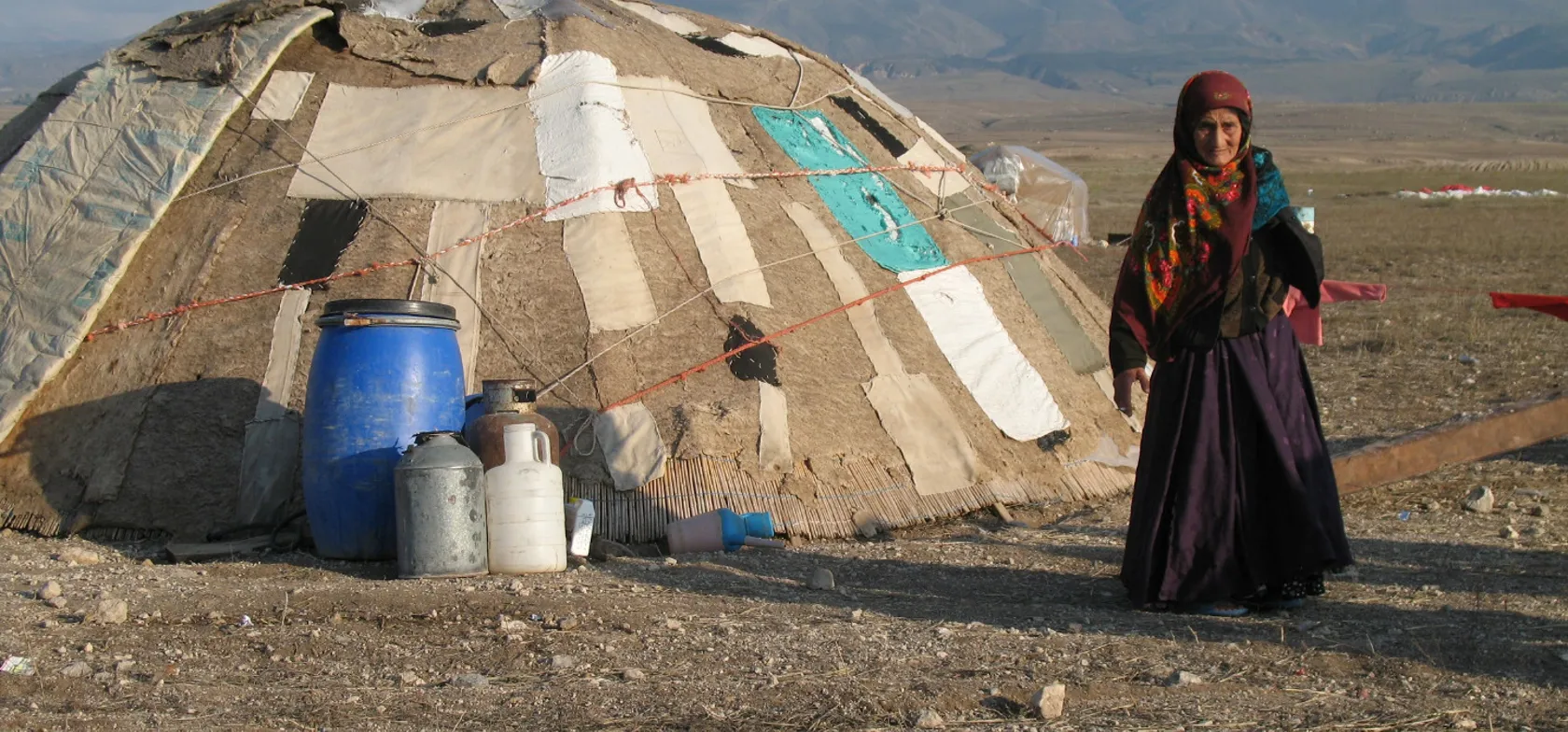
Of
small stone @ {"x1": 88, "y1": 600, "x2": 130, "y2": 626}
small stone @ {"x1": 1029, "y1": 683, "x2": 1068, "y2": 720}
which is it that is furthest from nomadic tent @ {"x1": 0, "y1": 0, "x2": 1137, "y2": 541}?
small stone @ {"x1": 1029, "y1": 683, "x2": 1068, "y2": 720}

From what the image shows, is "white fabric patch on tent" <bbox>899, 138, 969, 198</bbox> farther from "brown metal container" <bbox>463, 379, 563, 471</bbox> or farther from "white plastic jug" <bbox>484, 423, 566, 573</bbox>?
"white plastic jug" <bbox>484, 423, 566, 573</bbox>

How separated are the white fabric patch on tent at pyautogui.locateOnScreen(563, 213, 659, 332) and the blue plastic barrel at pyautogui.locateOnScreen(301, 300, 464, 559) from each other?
95 cm

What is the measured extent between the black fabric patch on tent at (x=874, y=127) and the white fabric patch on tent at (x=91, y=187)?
252cm

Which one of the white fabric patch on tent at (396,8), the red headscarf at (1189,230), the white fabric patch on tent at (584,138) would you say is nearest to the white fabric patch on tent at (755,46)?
the white fabric patch on tent at (584,138)

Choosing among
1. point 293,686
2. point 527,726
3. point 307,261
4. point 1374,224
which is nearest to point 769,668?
point 527,726

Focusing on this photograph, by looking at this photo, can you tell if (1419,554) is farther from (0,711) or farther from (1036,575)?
(0,711)

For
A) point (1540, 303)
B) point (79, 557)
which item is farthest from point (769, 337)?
point (1540, 303)

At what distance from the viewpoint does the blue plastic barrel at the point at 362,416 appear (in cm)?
480

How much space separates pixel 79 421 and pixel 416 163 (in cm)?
159

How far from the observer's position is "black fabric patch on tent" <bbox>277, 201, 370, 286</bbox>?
5727 mm

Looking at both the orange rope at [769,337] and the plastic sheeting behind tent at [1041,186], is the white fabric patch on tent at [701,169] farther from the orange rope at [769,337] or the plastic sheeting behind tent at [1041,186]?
the plastic sheeting behind tent at [1041,186]

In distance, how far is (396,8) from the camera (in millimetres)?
6875

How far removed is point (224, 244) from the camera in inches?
230

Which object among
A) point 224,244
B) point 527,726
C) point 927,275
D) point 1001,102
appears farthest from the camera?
point 1001,102
